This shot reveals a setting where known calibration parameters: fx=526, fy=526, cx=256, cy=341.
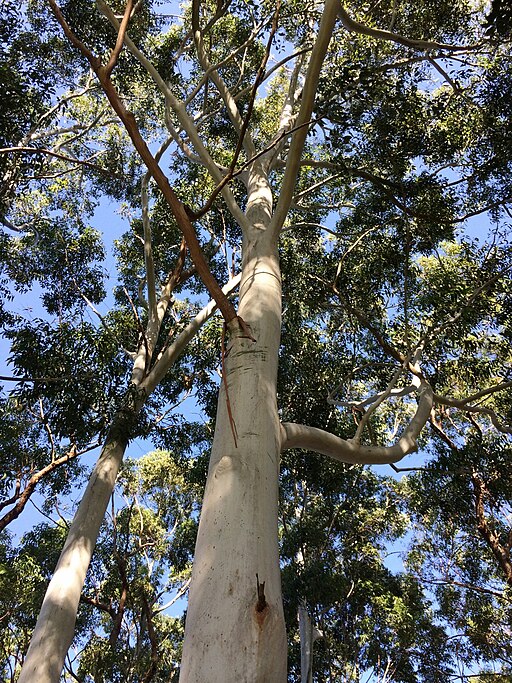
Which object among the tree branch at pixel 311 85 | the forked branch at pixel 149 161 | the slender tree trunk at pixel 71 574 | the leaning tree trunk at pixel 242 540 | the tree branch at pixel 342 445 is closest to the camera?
the leaning tree trunk at pixel 242 540

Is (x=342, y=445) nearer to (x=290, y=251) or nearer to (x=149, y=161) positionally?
(x=149, y=161)

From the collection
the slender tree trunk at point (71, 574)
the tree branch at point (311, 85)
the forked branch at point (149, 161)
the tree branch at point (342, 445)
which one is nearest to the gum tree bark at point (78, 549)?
the slender tree trunk at point (71, 574)

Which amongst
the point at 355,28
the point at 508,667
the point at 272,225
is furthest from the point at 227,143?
the point at 508,667

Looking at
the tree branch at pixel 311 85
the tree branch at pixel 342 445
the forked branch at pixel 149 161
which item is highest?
the tree branch at pixel 311 85

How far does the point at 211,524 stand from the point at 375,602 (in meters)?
9.13

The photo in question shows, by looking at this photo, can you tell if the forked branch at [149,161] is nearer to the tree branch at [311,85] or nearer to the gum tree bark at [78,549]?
the tree branch at [311,85]

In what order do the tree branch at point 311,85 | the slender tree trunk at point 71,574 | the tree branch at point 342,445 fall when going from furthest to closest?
the slender tree trunk at point 71,574 → the tree branch at point 311,85 → the tree branch at point 342,445

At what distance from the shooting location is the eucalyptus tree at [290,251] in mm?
1660

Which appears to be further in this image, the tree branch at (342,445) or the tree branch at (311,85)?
the tree branch at (311,85)

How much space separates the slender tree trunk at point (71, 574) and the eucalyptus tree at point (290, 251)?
2 centimetres

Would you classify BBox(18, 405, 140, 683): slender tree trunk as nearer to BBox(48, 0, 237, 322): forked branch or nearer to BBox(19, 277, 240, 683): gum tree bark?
BBox(19, 277, 240, 683): gum tree bark

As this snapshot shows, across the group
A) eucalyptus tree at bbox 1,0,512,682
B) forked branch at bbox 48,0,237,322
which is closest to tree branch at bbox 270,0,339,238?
eucalyptus tree at bbox 1,0,512,682

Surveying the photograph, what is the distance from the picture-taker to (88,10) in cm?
779

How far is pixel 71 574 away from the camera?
14.2ft
